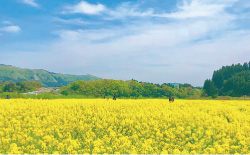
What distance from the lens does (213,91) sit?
102m

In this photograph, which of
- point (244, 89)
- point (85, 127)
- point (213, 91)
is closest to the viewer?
point (85, 127)

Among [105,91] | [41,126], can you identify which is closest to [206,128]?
[41,126]

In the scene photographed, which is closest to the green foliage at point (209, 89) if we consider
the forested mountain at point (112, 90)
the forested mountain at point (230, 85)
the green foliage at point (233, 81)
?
the forested mountain at point (230, 85)

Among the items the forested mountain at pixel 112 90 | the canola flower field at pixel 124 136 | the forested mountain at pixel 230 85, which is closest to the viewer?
the canola flower field at pixel 124 136

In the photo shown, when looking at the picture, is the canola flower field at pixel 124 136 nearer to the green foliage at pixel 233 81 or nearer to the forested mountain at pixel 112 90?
the forested mountain at pixel 112 90

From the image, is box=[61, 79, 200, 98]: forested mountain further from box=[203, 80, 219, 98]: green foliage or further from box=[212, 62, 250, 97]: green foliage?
box=[212, 62, 250, 97]: green foliage

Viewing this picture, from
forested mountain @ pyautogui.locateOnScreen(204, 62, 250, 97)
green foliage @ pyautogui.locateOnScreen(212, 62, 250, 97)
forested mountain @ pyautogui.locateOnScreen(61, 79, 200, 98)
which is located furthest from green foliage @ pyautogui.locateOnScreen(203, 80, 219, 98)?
forested mountain @ pyautogui.locateOnScreen(61, 79, 200, 98)

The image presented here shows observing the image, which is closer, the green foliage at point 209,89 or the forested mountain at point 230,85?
the forested mountain at point 230,85

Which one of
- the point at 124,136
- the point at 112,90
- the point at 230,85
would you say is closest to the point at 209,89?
the point at 230,85

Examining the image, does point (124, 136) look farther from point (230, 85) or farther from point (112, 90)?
point (230, 85)

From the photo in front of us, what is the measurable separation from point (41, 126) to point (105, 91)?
54.8 meters

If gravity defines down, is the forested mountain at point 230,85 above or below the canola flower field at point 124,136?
above

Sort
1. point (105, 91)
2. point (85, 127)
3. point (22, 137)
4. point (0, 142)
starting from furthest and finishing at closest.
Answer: point (105, 91), point (85, 127), point (22, 137), point (0, 142)

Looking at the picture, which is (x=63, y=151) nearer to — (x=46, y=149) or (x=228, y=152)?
(x=46, y=149)
